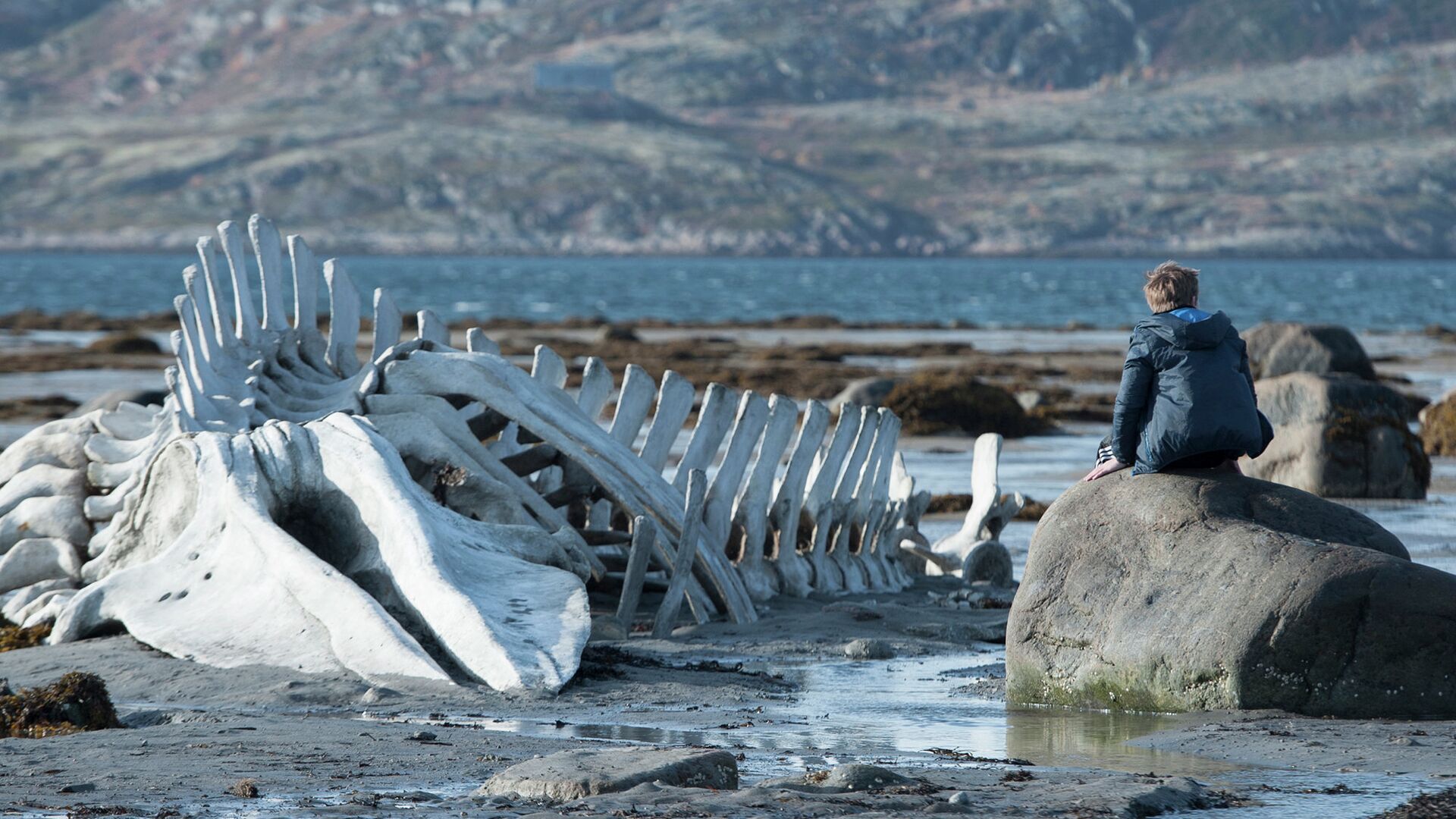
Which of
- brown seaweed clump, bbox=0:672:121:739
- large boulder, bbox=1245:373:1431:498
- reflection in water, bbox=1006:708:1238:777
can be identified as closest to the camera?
reflection in water, bbox=1006:708:1238:777

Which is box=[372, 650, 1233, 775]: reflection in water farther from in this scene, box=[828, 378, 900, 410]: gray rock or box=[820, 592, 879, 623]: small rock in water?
box=[828, 378, 900, 410]: gray rock

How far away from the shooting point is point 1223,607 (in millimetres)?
6449

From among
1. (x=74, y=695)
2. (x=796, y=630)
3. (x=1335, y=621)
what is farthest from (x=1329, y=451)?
(x=74, y=695)

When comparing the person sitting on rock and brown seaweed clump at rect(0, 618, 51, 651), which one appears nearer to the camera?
the person sitting on rock

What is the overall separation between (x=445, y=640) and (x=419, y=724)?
1.59 ft

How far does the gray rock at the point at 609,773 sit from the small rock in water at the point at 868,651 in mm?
2832

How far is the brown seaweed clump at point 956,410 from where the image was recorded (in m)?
21.6

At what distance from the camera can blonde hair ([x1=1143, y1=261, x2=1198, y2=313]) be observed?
6906 millimetres

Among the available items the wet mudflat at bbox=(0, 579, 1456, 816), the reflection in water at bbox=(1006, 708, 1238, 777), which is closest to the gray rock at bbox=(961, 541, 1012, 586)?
the wet mudflat at bbox=(0, 579, 1456, 816)

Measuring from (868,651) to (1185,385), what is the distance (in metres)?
1.98

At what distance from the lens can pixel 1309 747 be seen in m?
5.80

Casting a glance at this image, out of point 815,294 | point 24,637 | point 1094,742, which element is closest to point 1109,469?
point 1094,742

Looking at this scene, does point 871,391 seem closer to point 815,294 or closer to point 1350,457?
point 1350,457

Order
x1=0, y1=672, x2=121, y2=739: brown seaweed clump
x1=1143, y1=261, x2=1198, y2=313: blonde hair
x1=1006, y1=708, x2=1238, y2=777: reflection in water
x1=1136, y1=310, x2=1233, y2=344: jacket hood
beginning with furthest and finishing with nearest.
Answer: x1=1143, y1=261, x2=1198, y2=313: blonde hair, x1=1136, y1=310, x2=1233, y2=344: jacket hood, x1=0, y1=672, x2=121, y2=739: brown seaweed clump, x1=1006, y1=708, x2=1238, y2=777: reflection in water
